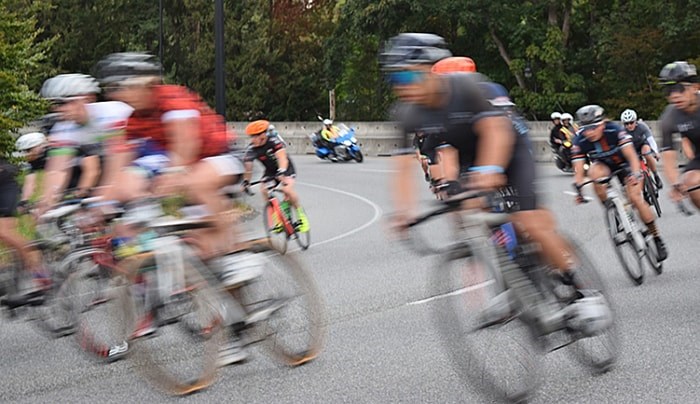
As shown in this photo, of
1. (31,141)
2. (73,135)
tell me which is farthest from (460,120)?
(31,141)

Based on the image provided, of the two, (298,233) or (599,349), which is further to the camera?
(298,233)

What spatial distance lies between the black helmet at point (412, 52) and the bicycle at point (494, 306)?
2.71ft

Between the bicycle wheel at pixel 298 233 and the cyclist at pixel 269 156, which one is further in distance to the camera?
the bicycle wheel at pixel 298 233

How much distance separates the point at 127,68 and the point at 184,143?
2.15 feet

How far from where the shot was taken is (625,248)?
38.3 feet

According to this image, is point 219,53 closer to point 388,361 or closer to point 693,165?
point 693,165

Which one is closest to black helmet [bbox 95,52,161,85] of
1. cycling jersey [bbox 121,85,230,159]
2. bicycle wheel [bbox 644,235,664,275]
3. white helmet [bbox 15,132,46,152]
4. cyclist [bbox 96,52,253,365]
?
cyclist [bbox 96,52,253,365]

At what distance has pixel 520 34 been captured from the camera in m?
62.3

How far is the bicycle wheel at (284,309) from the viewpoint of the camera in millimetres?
7511

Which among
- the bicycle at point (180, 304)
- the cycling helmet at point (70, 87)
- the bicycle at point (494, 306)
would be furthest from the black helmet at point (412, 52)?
the cycling helmet at point (70, 87)

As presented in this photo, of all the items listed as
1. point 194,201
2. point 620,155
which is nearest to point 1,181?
point 194,201

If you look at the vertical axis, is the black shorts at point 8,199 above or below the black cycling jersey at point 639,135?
above

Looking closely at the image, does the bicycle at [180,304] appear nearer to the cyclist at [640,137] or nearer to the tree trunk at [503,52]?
the cyclist at [640,137]

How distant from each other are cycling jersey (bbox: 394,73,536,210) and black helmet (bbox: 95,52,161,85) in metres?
1.50
